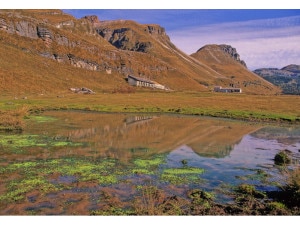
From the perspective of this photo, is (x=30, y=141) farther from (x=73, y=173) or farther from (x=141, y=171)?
(x=141, y=171)

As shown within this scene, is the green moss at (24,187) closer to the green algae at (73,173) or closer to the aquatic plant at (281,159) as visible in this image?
the green algae at (73,173)

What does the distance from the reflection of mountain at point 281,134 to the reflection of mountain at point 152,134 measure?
155cm

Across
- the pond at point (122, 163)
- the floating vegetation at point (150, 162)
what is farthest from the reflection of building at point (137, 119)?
the floating vegetation at point (150, 162)

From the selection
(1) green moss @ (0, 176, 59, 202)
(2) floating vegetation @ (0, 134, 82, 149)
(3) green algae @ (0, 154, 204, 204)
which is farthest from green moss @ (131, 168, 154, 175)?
(2) floating vegetation @ (0, 134, 82, 149)

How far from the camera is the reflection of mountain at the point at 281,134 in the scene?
35344 mm

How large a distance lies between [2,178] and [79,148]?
8991mm

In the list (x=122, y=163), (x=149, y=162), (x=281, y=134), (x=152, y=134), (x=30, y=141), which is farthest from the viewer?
(x=281, y=134)

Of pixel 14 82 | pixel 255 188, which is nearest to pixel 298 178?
pixel 255 188

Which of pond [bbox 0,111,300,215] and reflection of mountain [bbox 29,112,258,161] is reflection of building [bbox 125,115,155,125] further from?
pond [bbox 0,111,300,215]

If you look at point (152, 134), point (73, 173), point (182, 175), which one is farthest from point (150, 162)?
point (152, 134)

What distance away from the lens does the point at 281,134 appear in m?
39.2

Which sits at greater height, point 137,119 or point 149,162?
point 137,119

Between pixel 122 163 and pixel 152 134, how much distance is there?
13467 mm

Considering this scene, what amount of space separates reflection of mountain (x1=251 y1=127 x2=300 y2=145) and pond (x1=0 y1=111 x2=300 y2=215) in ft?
0.32
